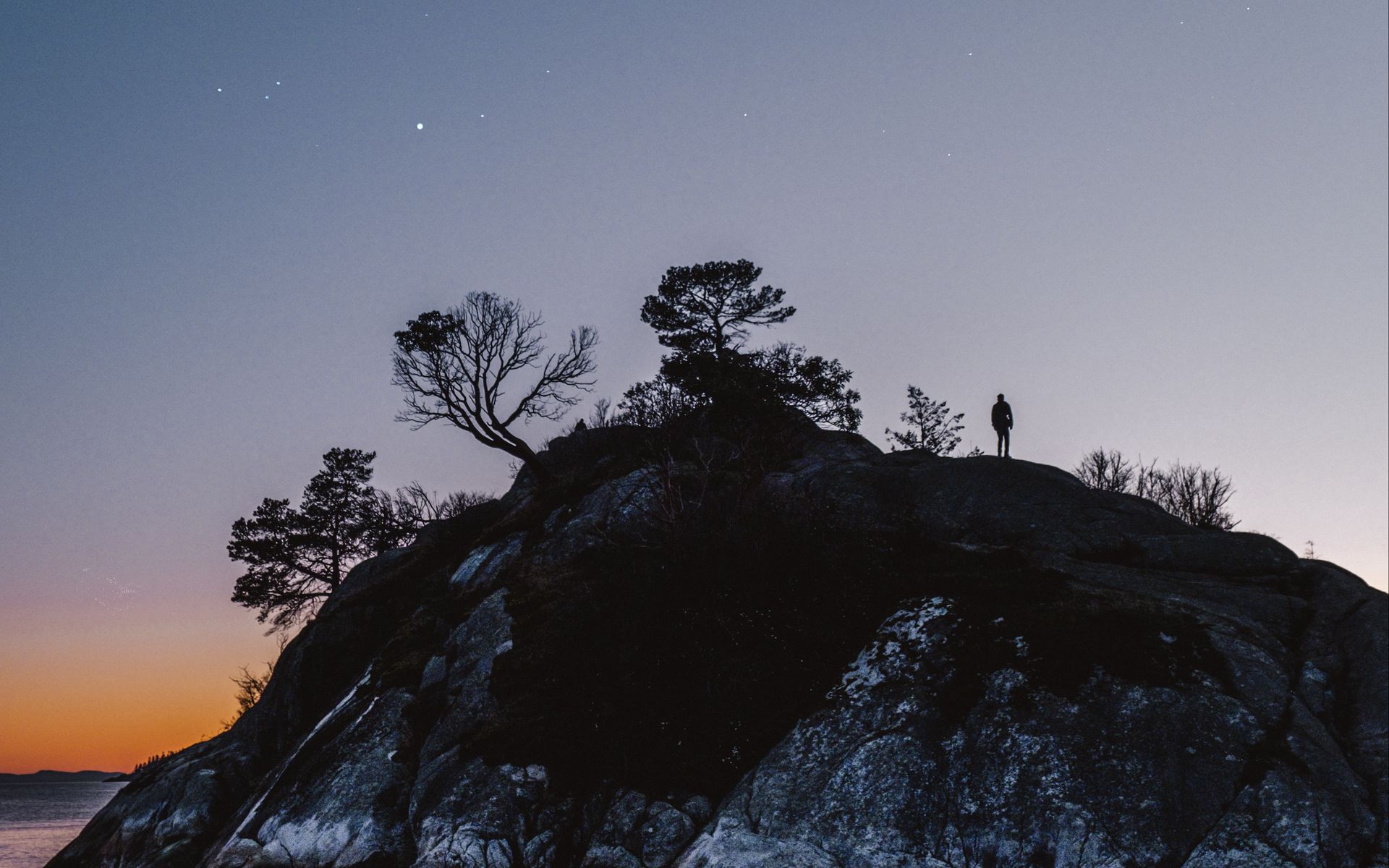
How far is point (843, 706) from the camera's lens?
13.9m

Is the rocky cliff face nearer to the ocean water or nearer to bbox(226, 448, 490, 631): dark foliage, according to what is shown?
bbox(226, 448, 490, 631): dark foliage

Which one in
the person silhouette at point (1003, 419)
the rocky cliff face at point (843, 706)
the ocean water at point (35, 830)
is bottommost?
the ocean water at point (35, 830)

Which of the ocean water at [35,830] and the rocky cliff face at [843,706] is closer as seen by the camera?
the rocky cliff face at [843,706]

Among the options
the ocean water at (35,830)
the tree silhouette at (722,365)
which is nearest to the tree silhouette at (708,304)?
the tree silhouette at (722,365)

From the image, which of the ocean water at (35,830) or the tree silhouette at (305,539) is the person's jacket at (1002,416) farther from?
the ocean water at (35,830)

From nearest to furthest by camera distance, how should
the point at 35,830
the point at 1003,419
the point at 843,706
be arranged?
the point at 843,706, the point at 1003,419, the point at 35,830

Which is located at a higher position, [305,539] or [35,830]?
[305,539]

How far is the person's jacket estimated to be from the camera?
3044 centimetres

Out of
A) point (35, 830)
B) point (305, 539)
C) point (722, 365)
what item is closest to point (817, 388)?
point (722, 365)

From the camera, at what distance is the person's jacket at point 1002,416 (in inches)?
1198

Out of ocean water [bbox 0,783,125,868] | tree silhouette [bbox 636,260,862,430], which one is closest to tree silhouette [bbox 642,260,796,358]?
tree silhouette [bbox 636,260,862,430]

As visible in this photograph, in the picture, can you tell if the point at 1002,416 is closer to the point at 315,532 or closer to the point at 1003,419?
the point at 1003,419

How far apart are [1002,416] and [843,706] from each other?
64.1 feet

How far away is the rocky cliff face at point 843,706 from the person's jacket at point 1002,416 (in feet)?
24.0
